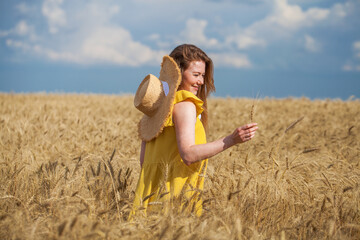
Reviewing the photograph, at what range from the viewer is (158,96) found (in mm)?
2383

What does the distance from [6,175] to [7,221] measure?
1.51 meters

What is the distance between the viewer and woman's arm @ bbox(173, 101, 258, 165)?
2088mm

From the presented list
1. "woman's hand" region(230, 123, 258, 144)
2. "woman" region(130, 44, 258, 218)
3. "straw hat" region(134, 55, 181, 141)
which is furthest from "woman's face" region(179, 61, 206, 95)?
"woman's hand" region(230, 123, 258, 144)

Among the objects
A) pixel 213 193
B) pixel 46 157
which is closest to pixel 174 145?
pixel 213 193

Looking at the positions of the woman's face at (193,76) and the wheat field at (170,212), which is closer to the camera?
the wheat field at (170,212)

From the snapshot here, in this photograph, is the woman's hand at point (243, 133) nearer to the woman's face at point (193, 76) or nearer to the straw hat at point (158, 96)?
the straw hat at point (158, 96)

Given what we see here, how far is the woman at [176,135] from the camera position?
7.04ft

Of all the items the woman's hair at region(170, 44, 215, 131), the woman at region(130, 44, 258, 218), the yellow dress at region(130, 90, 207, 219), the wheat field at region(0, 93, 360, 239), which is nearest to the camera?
the wheat field at region(0, 93, 360, 239)

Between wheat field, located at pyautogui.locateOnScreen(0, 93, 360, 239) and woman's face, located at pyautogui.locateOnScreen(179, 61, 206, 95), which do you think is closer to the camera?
wheat field, located at pyautogui.locateOnScreen(0, 93, 360, 239)

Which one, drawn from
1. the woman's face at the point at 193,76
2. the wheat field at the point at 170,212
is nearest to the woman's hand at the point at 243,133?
the wheat field at the point at 170,212

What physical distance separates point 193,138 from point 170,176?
0.40 meters

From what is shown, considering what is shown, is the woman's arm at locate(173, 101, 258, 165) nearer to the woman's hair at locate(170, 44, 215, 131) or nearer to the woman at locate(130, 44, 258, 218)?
the woman at locate(130, 44, 258, 218)

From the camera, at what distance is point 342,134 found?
6945mm

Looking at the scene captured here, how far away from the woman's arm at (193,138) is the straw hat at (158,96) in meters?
0.09
